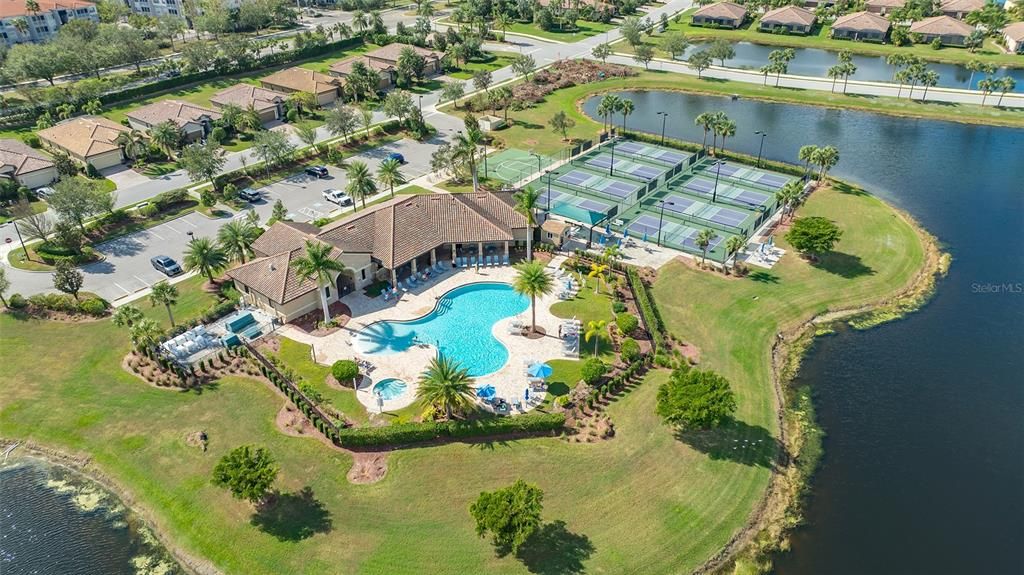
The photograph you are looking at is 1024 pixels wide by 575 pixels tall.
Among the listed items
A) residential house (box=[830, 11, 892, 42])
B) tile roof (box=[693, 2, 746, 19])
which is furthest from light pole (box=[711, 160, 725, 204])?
tile roof (box=[693, 2, 746, 19])

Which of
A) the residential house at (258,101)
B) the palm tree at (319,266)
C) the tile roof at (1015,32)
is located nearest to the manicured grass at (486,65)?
the residential house at (258,101)

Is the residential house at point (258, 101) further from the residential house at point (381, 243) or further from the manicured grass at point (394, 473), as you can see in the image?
the manicured grass at point (394, 473)

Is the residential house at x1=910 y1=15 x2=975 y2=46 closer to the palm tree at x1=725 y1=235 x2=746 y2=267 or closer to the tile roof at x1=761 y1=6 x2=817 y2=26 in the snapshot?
the tile roof at x1=761 y1=6 x2=817 y2=26

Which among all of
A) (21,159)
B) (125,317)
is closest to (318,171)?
(21,159)

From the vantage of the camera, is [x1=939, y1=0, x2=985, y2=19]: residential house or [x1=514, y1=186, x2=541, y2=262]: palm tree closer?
[x1=514, y1=186, x2=541, y2=262]: palm tree

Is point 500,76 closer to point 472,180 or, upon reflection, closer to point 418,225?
point 472,180
